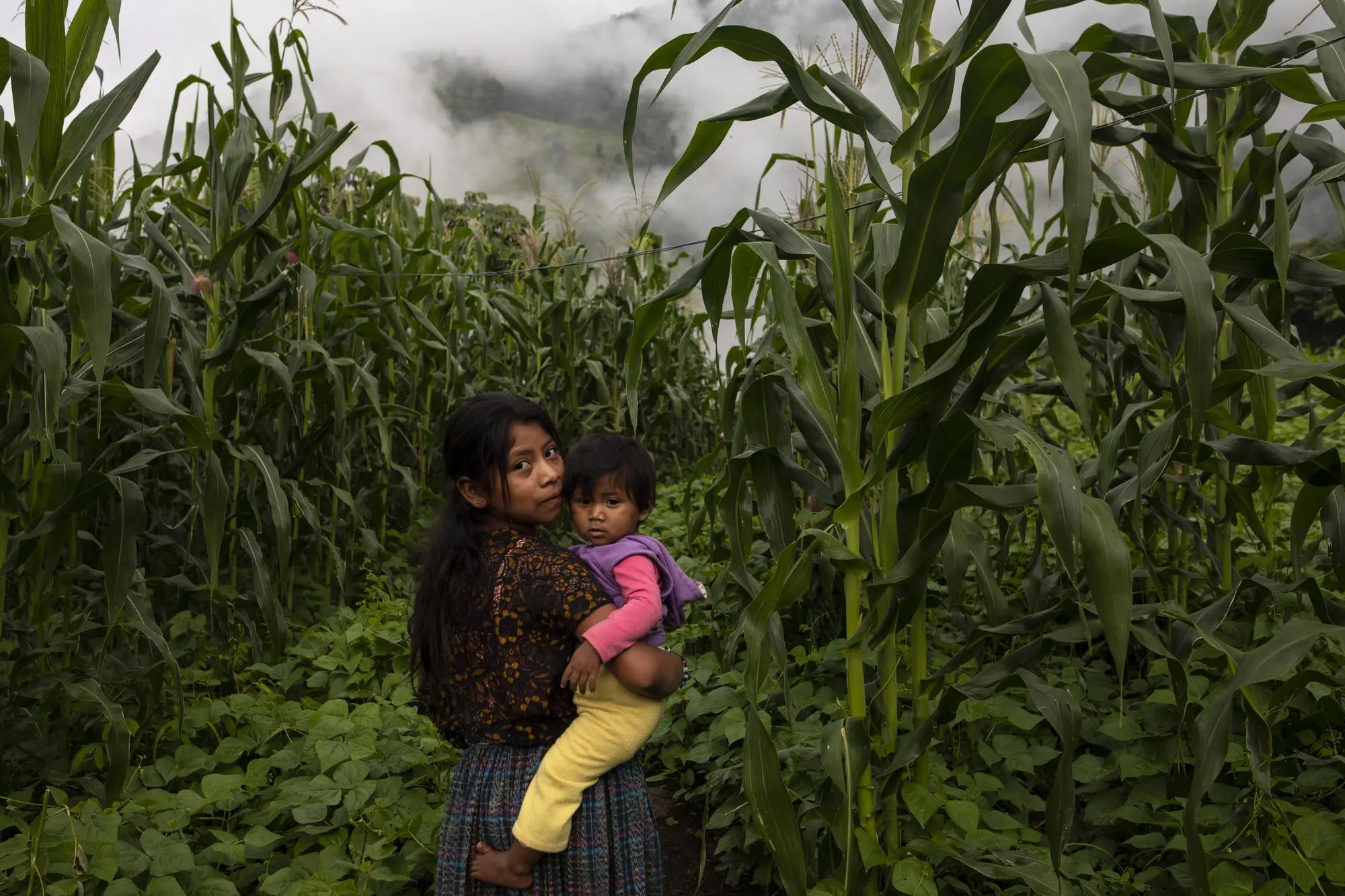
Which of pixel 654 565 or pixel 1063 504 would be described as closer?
pixel 1063 504

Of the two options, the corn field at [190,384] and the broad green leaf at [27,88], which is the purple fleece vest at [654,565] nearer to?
the corn field at [190,384]

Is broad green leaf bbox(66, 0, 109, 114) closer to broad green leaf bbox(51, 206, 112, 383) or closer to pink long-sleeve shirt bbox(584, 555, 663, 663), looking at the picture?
broad green leaf bbox(51, 206, 112, 383)

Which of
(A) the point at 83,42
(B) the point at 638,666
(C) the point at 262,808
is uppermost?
(A) the point at 83,42

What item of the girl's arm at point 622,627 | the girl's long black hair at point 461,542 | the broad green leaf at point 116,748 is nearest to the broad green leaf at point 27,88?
the girl's long black hair at point 461,542

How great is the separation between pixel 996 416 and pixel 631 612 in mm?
836

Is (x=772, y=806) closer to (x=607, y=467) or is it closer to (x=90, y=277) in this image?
(x=607, y=467)

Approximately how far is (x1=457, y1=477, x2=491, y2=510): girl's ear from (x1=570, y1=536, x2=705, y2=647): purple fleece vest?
0.18 meters

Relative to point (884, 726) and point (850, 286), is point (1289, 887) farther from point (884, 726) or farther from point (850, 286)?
point (850, 286)

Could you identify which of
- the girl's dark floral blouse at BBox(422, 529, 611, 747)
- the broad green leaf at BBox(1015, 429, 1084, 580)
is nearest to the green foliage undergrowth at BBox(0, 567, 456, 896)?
the girl's dark floral blouse at BBox(422, 529, 611, 747)

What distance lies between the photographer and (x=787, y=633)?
3.25 metres

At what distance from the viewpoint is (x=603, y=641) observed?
1529 mm

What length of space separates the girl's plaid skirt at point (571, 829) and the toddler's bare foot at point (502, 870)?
2 centimetres

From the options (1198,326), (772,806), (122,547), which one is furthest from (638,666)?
(122,547)

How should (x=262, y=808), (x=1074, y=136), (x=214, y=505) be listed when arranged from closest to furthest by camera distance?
(x=1074, y=136), (x=262, y=808), (x=214, y=505)
